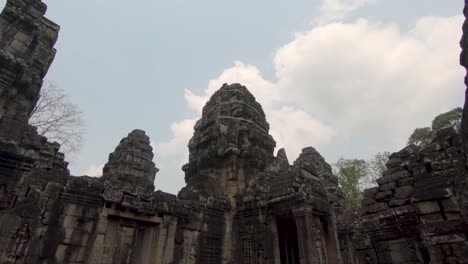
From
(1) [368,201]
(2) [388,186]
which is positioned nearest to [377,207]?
(1) [368,201]

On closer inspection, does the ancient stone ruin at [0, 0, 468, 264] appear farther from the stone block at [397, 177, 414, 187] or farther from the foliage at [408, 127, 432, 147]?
the foliage at [408, 127, 432, 147]

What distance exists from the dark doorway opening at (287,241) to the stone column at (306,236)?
5.06ft

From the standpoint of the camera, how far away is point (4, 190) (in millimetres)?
4988

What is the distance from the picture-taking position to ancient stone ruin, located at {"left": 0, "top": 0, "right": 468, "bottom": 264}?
4.86 m

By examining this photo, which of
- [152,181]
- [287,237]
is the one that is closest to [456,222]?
[287,237]

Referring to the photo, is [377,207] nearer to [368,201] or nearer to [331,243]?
[368,201]

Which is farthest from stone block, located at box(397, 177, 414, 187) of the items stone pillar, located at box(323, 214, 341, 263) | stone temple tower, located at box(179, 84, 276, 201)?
stone temple tower, located at box(179, 84, 276, 201)

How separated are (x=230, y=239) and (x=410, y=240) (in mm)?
5671

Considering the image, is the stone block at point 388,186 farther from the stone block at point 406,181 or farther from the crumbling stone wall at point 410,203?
the stone block at point 406,181

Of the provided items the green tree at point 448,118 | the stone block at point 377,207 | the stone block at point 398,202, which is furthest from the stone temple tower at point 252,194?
the green tree at point 448,118

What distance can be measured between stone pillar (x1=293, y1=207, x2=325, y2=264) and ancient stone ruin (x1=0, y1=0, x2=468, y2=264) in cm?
3

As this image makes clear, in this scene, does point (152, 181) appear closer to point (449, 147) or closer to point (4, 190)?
point (4, 190)

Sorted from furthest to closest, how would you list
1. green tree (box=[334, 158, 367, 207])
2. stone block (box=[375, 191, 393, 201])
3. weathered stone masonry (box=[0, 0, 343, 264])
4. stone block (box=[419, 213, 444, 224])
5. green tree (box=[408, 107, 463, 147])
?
green tree (box=[334, 158, 367, 207])
green tree (box=[408, 107, 463, 147])
stone block (box=[375, 191, 393, 201])
weathered stone masonry (box=[0, 0, 343, 264])
stone block (box=[419, 213, 444, 224])

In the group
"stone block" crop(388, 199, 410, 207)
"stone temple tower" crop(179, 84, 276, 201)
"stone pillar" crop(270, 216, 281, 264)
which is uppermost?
"stone temple tower" crop(179, 84, 276, 201)
